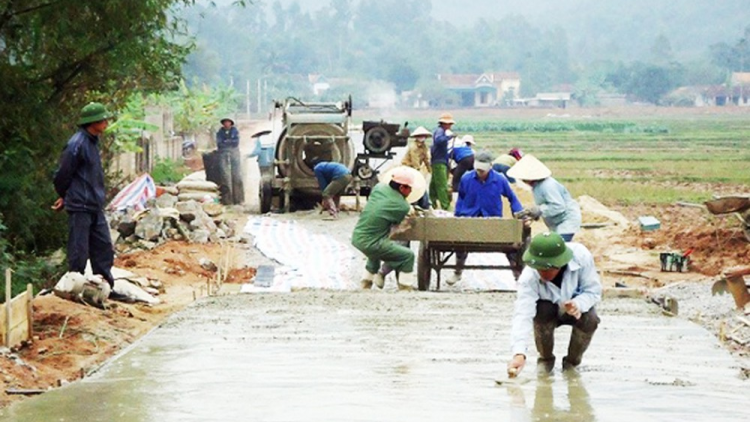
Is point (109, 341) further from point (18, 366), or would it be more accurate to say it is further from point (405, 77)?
point (405, 77)

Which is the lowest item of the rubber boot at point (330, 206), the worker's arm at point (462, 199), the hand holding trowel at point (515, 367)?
the rubber boot at point (330, 206)

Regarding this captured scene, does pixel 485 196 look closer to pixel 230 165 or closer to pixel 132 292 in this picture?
pixel 132 292

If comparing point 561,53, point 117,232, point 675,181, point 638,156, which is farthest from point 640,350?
point 561,53

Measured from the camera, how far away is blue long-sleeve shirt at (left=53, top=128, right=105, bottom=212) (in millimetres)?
12406

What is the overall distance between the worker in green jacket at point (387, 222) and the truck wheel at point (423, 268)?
0.22 meters

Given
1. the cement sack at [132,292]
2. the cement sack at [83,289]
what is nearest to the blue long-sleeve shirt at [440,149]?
the cement sack at [132,292]

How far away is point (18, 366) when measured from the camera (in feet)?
32.2

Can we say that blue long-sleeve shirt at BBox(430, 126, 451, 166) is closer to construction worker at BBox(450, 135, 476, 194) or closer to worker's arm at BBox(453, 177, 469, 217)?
construction worker at BBox(450, 135, 476, 194)

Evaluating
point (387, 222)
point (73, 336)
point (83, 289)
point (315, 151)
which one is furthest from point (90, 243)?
point (315, 151)

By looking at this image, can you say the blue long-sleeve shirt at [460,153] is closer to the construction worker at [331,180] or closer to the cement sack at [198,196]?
the construction worker at [331,180]

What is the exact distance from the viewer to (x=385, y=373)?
952 centimetres

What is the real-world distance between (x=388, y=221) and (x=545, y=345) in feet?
18.3

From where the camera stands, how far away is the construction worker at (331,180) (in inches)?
961

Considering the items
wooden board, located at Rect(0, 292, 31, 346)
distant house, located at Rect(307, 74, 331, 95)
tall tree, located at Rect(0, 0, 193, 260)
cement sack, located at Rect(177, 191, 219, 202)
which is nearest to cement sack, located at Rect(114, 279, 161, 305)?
tall tree, located at Rect(0, 0, 193, 260)
